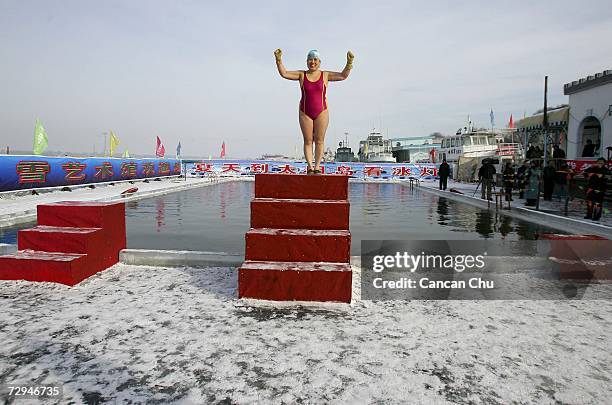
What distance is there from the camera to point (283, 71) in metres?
4.46

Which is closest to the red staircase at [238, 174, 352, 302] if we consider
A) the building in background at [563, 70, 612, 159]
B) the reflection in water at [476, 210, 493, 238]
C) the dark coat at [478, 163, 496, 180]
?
the reflection in water at [476, 210, 493, 238]

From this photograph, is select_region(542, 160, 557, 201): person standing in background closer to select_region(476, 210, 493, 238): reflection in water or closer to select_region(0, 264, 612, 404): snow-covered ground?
select_region(476, 210, 493, 238): reflection in water

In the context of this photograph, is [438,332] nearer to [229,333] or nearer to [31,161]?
[229,333]

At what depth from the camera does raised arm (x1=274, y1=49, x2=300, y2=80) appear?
14.4 ft

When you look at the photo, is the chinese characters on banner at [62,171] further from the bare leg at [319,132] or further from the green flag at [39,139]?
the bare leg at [319,132]

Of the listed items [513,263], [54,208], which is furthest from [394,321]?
A: [54,208]

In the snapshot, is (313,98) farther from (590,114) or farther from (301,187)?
(590,114)

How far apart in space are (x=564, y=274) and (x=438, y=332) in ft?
8.69

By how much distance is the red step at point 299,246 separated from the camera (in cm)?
346

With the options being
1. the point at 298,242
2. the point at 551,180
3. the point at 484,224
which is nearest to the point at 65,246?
the point at 298,242

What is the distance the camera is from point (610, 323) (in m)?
2.95

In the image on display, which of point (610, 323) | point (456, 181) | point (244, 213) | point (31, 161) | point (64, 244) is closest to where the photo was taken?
point (610, 323)

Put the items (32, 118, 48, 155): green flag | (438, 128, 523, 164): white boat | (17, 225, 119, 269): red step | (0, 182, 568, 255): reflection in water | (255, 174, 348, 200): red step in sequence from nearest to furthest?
(255, 174, 348, 200): red step
(17, 225, 119, 269): red step
(0, 182, 568, 255): reflection in water
(32, 118, 48, 155): green flag
(438, 128, 523, 164): white boat

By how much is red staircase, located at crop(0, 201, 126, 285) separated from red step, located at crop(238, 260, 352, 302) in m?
1.89
